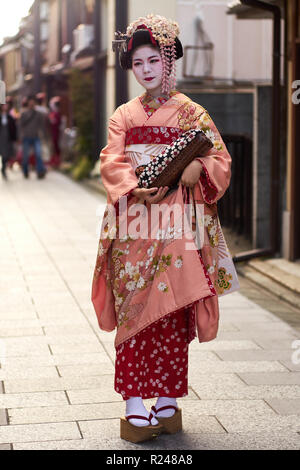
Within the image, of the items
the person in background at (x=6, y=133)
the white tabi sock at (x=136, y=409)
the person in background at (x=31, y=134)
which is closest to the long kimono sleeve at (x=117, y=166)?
the white tabi sock at (x=136, y=409)

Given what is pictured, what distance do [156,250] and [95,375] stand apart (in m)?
1.55

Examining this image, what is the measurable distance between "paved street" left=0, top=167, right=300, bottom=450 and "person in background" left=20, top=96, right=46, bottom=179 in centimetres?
1091

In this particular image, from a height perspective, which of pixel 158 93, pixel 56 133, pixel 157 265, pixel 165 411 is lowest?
pixel 165 411

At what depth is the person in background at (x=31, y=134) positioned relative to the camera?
66.8 ft

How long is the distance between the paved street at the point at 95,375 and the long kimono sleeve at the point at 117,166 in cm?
126

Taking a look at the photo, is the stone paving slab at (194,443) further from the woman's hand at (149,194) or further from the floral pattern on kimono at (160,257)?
the woman's hand at (149,194)

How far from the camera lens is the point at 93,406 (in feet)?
16.1

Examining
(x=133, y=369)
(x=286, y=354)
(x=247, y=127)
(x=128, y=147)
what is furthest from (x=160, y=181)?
(x=247, y=127)

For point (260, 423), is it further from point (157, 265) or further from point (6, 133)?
point (6, 133)

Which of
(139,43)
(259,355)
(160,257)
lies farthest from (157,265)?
(259,355)

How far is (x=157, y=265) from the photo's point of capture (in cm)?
431

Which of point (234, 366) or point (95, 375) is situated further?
point (234, 366)

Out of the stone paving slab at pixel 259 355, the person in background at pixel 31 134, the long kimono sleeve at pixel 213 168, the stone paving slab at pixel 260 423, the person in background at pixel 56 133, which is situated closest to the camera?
the long kimono sleeve at pixel 213 168

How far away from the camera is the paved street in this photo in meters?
4.43
